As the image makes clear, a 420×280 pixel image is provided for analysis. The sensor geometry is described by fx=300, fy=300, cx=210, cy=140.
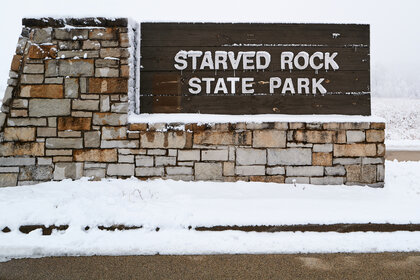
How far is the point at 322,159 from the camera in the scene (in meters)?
5.14

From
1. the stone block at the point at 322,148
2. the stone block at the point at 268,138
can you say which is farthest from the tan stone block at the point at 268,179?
the stone block at the point at 322,148

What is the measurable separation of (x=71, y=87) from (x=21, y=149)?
1321 mm

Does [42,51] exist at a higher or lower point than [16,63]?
higher

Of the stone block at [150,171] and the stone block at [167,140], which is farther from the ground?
the stone block at [167,140]

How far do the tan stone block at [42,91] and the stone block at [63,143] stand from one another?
2.42 feet

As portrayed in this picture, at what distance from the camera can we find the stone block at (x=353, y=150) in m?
5.14

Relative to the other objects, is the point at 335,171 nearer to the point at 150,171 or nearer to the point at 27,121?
the point at 150,171

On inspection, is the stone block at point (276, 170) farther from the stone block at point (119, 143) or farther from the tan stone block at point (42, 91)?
the tan stone block at point (42, 91)

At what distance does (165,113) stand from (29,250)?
118 inches

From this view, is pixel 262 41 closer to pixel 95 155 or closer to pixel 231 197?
pixel 231 197

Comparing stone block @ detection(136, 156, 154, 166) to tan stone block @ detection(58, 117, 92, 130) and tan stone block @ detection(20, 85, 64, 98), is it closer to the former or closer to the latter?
tan stone block @ detection(58, 117, 92, 130)

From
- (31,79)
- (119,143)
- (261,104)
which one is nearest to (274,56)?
(261,104)

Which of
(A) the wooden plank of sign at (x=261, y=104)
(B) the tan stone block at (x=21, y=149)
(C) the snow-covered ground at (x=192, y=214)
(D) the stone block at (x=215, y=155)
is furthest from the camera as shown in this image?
(A) the wooden plank of sign at (x=261, y=104)

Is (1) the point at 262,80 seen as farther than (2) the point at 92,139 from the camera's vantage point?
Yes
